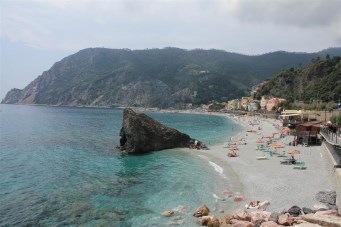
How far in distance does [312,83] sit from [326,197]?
131m

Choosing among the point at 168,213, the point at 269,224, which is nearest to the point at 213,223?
the point at 269,224

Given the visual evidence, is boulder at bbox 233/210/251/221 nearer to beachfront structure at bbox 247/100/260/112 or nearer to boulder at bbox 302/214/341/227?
boulder at bbox 302/214/341/227

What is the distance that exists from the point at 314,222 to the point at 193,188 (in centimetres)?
1215

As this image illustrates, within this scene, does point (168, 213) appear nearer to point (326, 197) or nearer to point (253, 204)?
point (253, 204)

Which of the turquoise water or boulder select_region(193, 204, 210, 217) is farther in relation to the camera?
boulder select_region(193, 204, 210, 217)

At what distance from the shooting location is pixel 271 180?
1138 inches

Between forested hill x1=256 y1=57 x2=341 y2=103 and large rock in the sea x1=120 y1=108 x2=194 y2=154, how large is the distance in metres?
87.0

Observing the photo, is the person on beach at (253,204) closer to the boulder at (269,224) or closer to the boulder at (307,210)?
the boulder at (307,210)

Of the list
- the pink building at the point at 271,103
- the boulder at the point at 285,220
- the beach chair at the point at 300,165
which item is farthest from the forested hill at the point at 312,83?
the boulder at the point at 285,220

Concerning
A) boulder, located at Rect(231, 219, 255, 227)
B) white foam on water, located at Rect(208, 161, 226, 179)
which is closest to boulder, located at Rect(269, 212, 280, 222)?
boulder, located at Rect(231, 219, 255, 227)

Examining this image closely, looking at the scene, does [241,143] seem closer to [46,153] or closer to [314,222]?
[46,153]

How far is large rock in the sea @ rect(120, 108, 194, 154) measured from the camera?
4656 cm

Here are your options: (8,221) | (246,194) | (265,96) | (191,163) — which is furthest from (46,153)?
(265,96)

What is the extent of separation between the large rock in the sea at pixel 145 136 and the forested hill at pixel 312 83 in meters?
87.0
